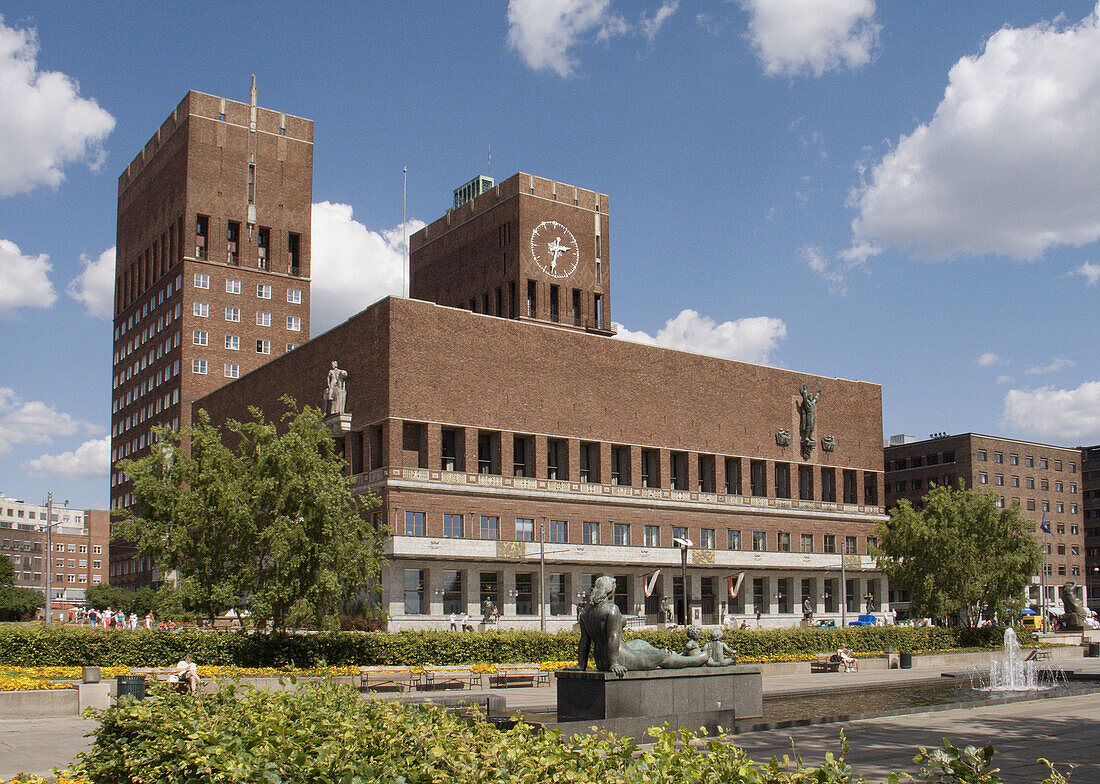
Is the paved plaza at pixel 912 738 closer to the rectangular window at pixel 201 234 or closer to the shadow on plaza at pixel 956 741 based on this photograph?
the shadow on plaza at pixel 956 741

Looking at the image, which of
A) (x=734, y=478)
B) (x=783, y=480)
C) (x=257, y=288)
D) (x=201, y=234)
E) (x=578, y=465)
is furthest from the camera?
(x=257, y=288)

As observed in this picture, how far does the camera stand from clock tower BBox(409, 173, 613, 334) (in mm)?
101562

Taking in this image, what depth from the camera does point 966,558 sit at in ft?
164

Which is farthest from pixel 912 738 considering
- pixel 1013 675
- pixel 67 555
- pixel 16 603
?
pixel 67 555

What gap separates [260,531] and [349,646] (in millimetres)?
4651

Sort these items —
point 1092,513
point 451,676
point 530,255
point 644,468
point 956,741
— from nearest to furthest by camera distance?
point 956,741
point 451,676
point 644,468
point 530,255
point 1092,513

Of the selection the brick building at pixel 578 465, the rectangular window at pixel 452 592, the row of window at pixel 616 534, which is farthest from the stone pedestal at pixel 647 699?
the rectangular window at pixel 452 592

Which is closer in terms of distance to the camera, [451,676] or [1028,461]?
[451,676]

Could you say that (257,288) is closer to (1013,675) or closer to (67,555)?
(1013,675)

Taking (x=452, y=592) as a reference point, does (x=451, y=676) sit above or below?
below

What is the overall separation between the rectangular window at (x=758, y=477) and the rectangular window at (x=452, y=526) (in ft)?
86.7

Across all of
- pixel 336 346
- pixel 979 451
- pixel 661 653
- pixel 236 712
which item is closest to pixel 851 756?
pixel 661 653

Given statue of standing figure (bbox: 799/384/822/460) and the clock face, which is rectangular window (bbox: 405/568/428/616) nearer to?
statue of standing figure (bbox: 799/384/822/460)

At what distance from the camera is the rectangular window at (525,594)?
69.1 meters
